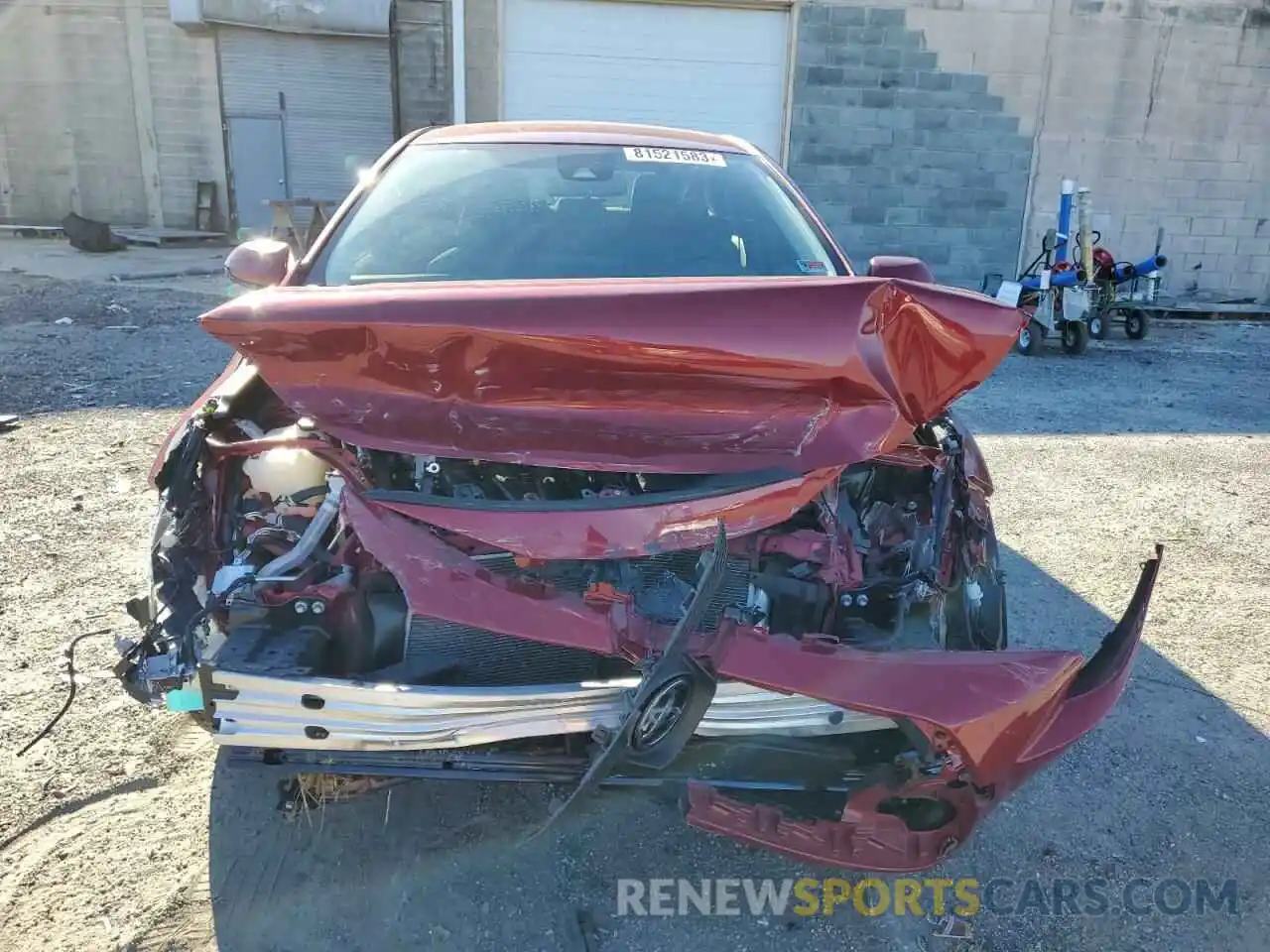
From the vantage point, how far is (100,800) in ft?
8.31

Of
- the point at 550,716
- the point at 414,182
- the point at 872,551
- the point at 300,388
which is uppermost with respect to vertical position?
the point at 414,182

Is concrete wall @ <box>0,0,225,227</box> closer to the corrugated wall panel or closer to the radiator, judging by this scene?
the corrugated wall panel

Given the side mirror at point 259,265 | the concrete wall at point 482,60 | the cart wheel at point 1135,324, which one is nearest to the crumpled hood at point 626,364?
the side mirror at point 259,265

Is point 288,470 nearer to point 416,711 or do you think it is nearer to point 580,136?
point 416,711

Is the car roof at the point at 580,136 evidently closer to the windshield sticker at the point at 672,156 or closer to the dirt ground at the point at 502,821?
the windshield sticker at the point at 672,156

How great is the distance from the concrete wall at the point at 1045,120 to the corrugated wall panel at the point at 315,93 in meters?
7.19

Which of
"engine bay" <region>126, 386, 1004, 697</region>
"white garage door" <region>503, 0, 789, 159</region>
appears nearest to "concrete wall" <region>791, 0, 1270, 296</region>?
"white garage door" <region>503, 0, 789, 159</region>

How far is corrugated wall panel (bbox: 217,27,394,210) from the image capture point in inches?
578

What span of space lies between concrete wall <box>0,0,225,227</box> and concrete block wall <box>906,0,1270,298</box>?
11.4 metres

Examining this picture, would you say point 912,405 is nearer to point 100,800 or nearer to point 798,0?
point 100,800

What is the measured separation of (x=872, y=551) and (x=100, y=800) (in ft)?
7.27

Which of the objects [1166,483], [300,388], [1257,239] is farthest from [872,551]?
[1257,239]

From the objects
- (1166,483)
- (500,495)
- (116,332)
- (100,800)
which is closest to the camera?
(500,495)

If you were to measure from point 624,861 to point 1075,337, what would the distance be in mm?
8746
